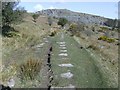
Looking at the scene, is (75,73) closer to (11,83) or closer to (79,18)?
(11,83)

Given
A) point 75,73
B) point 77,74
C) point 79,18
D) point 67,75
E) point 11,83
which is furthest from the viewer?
point 79,18

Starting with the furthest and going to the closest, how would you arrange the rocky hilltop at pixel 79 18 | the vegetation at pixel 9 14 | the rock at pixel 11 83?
the rocky hilltop at pixel 79 18 < the vegetation at pixel 9 14 < the rock at pixel 11 83

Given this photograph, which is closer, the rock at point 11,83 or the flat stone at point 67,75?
the rock at point 11,83

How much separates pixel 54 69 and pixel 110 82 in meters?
2.30

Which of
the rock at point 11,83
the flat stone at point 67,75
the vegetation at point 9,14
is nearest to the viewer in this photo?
the rock at point 11,83

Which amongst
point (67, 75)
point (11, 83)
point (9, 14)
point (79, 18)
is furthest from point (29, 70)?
point (79, 18)

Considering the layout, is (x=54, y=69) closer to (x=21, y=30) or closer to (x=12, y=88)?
(x=12, y=88)

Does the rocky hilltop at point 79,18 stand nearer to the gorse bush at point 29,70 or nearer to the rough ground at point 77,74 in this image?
the rough ground at point 77,74

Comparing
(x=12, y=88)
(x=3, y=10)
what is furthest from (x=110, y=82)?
(x=3, y=10)

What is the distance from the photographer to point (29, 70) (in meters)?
11.0

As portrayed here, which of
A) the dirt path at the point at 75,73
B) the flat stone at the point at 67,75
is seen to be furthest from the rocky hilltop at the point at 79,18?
the flat stone at the point at 67,75

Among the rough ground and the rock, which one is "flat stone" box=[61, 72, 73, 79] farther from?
the rock

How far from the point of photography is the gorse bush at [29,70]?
35.6 ft

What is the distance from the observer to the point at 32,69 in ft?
36.7
